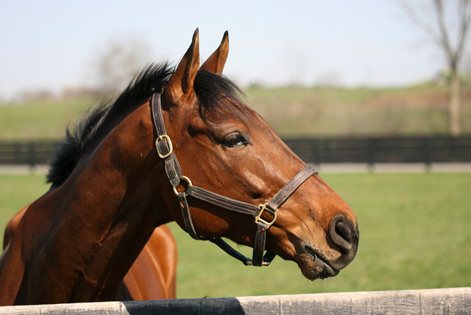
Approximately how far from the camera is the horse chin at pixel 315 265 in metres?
2.06

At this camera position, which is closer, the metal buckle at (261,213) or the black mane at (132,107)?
the metal buckle at (261,213)

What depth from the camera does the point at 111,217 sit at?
7.66ft

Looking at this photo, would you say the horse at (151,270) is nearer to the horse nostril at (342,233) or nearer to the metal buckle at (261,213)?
the metal buckle at (261,213)

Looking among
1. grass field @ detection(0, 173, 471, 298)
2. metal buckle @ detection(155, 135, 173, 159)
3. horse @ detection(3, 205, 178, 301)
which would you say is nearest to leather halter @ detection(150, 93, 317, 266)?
metal buckle @ detection(155, 135, 173, 159)

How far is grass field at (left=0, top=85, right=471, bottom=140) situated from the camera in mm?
36938

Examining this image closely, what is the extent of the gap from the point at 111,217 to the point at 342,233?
112 centimetres

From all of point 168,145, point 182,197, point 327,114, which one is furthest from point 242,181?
point 327,114

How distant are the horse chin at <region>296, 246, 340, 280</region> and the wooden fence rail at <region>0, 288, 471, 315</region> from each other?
13 centimetres

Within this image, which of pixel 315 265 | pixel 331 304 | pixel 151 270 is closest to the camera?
pixel 331 304

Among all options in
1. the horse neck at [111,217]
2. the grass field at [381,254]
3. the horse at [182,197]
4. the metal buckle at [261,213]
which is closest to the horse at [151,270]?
the horse neck at [111,217]

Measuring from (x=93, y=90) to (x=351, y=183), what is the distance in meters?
32.1

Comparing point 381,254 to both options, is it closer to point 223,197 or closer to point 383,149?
point 223,197

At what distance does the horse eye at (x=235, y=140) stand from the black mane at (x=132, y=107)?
12 centimetres

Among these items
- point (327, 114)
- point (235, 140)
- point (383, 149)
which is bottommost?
point (327, 114)
